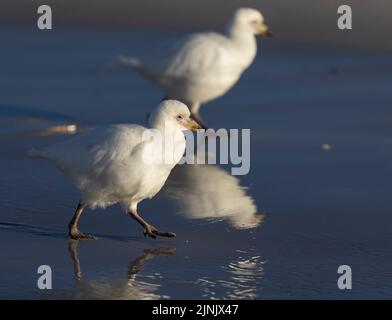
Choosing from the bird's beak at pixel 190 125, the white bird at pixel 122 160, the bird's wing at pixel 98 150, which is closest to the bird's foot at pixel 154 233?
the white bird at pixel 122 160

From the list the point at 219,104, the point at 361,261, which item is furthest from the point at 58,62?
the point at 361,261

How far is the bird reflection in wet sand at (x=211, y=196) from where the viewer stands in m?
8.97

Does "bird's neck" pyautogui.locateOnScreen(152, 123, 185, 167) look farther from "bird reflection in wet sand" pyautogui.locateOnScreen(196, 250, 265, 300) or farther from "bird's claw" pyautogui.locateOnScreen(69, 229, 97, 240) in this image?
"bird reflection in wet sand" pyautogui.locateOnScreen(196, 250, 265, 300)

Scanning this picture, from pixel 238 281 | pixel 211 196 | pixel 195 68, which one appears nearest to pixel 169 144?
pixel 211 196

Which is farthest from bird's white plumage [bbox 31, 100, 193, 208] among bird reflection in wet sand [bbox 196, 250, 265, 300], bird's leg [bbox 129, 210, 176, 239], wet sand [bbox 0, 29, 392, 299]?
bird reflection in wet sand [bbox 196, 250, 265, 300]

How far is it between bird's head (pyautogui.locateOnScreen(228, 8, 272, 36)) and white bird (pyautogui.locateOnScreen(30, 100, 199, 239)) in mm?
→ 4534

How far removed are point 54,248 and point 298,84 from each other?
5889 millimetres

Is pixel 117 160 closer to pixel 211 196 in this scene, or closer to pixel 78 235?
pixel 78 235

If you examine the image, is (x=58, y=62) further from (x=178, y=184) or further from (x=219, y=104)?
(x=178, y=184)

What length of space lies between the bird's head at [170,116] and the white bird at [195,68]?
363 cm

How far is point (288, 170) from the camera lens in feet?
33.7

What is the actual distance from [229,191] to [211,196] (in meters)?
0.22
